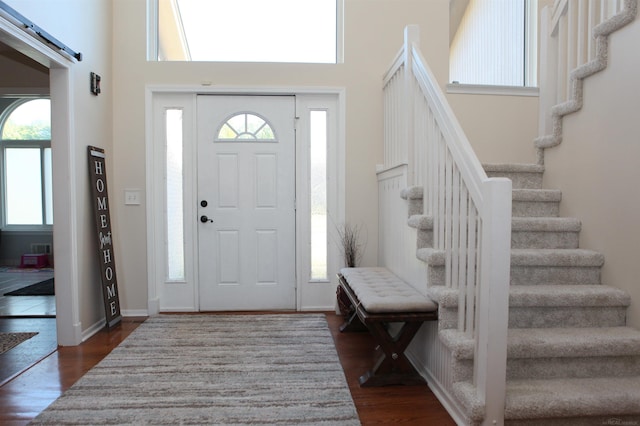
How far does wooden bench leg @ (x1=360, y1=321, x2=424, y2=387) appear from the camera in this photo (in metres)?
2.45

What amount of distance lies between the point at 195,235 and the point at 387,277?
1.90m

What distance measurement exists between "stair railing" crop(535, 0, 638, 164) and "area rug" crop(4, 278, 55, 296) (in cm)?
524

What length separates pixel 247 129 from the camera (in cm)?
405

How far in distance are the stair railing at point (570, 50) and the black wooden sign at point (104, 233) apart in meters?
3.36

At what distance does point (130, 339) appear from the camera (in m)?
3.24

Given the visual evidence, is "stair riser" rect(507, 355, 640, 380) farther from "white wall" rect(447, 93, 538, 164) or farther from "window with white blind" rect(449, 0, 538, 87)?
"window with white blind" rect(449, 0, 538, 87)

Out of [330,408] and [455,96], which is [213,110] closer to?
[455,96]

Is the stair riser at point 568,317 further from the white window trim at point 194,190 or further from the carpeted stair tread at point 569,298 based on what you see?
the white window trim at point 194,190

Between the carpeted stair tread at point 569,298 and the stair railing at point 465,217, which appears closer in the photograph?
the stair railing at point 465,217

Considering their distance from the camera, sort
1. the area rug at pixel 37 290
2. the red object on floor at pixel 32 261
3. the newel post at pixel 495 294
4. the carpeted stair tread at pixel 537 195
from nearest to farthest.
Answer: the newel post at pixel 495 294 < the carpeted stair tread at pixel 537 195 < the area rug at pixel 37 290 < the red object on floor at pixel 32 261

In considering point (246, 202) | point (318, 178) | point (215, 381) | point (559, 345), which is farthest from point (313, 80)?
point (559, 345)

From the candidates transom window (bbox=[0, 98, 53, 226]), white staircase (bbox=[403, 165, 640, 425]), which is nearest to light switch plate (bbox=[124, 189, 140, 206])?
white staircase (bbox=[403, 165, 640, 425])

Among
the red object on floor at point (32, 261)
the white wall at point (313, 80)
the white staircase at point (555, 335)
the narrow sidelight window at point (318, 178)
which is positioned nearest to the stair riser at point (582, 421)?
the white staircase at point (555, 335)

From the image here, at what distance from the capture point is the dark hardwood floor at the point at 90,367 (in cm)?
210
